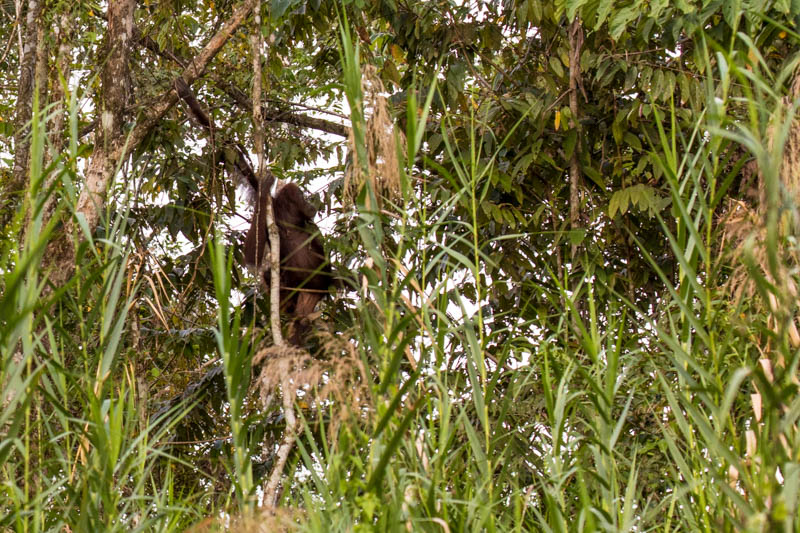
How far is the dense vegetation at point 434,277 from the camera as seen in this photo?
153 centimetres

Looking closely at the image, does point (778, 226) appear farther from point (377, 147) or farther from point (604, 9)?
point (604, 9)

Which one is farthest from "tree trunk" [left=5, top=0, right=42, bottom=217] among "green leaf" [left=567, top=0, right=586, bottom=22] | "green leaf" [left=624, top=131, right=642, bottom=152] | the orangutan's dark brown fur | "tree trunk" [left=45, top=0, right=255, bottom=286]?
"green leaf" [left=624, top=131, right=642, bottom=152]

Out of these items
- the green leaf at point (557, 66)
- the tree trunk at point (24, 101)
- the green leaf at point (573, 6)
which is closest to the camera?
the green leaf at point (573, 6)

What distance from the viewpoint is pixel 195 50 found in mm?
5871

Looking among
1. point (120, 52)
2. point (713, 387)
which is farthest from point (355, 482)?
point (120, 52)

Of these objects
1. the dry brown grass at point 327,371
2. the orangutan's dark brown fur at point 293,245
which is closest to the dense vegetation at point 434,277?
the dry brown grass at point 327,371

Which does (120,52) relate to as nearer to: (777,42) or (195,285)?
(195,285)

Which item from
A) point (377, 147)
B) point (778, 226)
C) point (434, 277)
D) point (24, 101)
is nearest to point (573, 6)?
point (434, 277)

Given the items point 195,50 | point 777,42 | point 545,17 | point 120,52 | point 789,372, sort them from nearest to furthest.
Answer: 1. point 789,372
2. point 120,52
3. point 545,17
4. point 777,42
5. point 195,50

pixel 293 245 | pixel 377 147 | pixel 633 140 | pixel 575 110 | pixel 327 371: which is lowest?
pixel 327 371

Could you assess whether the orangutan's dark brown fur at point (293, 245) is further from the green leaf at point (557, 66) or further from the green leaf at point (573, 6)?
the green leaf at point (573, 6)

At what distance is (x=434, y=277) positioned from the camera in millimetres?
4465

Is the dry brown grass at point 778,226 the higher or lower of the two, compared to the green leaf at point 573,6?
lower

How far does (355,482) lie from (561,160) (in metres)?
3.26
